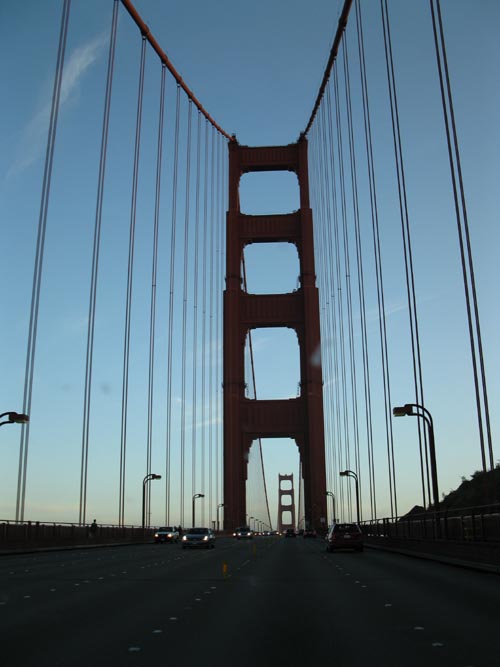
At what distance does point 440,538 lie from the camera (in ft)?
74.0

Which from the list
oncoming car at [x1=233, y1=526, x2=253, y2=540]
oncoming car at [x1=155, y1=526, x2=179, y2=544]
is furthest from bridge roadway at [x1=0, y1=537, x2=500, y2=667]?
oncoming car at [x1=233, y1=526, x2=253, y2=540]

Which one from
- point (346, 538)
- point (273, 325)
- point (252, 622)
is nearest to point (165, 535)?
point (273, 325)

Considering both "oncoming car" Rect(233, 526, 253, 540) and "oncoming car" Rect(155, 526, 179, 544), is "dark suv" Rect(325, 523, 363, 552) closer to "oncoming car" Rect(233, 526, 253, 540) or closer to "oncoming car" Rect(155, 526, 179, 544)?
"oncoming car" Rect(155, 526, 179, 544)

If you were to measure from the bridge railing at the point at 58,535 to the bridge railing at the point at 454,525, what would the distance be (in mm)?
16330

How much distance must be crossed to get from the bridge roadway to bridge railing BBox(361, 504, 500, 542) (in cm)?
309

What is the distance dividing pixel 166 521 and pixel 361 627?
158 feet

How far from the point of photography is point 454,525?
827 inches

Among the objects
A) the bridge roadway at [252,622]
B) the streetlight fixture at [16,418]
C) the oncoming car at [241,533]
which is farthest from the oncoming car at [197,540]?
the bridge roadway at [252,622]

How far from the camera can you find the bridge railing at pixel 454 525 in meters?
17.3

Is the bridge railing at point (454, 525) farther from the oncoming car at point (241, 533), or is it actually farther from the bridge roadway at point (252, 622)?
the oncoming car at point (241, 533)

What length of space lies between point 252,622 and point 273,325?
57.7 metres

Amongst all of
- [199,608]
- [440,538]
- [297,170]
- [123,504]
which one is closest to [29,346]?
[123,504]

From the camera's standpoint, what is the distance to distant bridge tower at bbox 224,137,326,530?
60812mm

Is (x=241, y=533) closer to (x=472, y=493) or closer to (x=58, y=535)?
(x=472, y=493)
